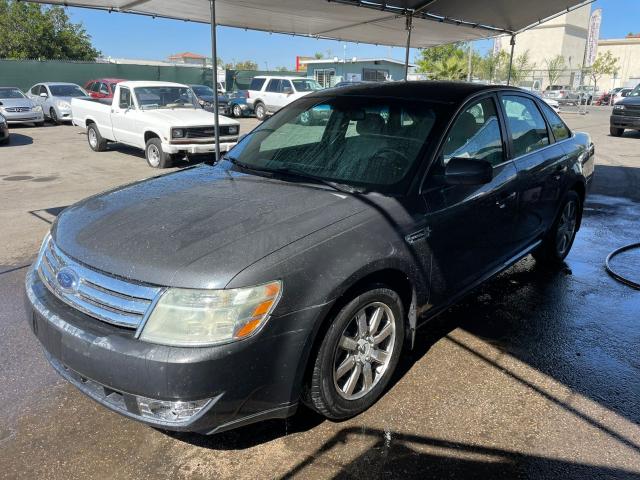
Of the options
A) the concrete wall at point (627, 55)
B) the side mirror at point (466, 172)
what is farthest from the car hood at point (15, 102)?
the concrete wall at point (627, 55)

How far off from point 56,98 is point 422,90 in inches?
780

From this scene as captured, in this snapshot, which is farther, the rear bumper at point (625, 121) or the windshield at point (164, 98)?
the rear bumper at point (625, 121)

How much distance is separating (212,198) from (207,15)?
17.1 ft

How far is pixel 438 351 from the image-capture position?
3.44 m

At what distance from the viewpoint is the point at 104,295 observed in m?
2.26

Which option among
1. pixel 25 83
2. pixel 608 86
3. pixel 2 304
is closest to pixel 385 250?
pixel 2 304

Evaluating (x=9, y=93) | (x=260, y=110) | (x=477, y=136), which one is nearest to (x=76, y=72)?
(x=9, y=93)

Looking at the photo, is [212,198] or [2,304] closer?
[212,198]

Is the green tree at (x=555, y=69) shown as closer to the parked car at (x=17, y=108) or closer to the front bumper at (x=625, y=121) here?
the front bumper at (x=625, y=121)

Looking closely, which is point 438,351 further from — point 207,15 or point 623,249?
point 207,15

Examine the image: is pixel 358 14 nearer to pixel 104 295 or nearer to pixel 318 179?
pixel 318 179

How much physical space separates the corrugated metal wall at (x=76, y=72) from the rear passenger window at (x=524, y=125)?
93.6 feet

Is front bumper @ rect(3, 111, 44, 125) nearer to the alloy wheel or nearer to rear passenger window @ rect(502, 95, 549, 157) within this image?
rear passenger window @ rect(502, 95, 549, 157)

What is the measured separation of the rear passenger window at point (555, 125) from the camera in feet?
15.2
